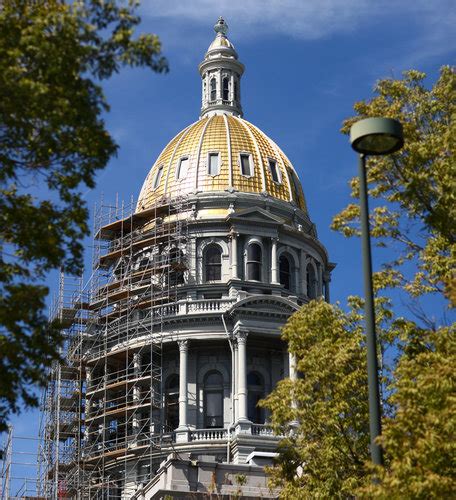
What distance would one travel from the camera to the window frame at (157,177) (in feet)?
299

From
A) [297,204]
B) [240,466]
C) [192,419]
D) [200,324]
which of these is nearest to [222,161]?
[297,204]

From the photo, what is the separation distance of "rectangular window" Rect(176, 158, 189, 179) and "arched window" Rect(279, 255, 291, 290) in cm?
955

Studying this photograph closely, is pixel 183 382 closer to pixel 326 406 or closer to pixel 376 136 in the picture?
pixel 326 406

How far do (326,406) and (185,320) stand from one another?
146ft

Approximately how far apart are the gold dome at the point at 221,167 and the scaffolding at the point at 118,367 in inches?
110

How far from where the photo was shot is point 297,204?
9156cm

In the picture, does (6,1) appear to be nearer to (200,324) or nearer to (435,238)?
(435,238)

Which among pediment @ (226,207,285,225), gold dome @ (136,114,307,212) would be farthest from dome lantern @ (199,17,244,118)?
pediment @ (226,207,285,225)

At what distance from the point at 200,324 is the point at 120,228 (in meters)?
10.7

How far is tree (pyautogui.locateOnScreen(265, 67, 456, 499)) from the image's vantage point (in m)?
26.5

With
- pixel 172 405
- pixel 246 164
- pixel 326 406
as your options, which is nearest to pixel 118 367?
pixel 172 405

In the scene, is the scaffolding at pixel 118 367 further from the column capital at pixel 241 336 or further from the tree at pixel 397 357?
the tree at pixel 397 357

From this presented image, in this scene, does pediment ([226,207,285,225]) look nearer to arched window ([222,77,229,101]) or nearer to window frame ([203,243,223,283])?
window frame ([203,243,223,283])

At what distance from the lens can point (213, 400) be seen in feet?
269
